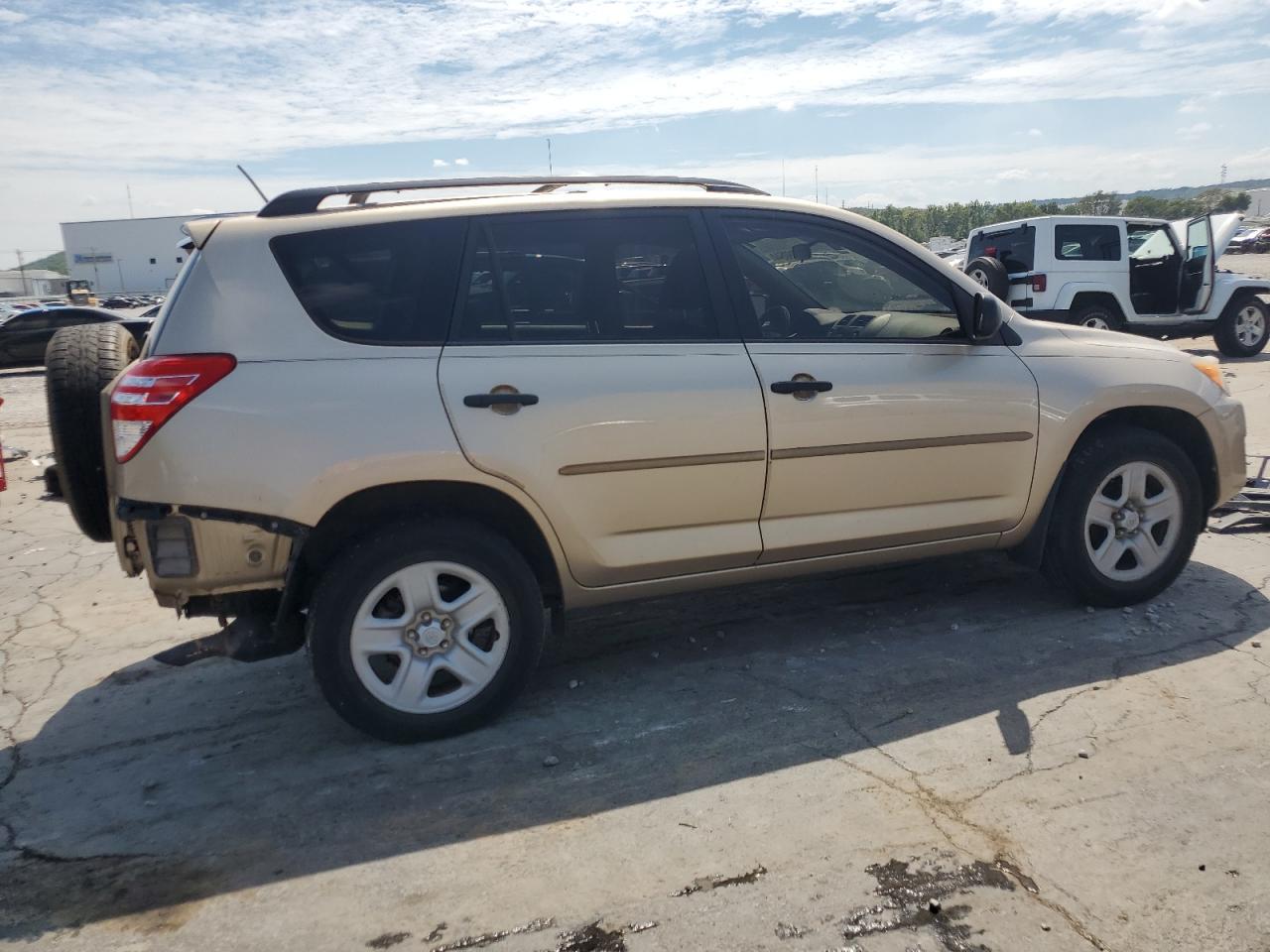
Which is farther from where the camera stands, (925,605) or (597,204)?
(925,605)

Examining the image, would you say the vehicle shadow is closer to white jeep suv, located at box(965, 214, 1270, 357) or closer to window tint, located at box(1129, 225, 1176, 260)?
white jeep suv, located at box(965, 214, 1270, 357)

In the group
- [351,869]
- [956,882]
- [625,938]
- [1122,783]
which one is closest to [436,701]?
[351,869]

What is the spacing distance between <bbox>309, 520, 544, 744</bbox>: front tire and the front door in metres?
1.09

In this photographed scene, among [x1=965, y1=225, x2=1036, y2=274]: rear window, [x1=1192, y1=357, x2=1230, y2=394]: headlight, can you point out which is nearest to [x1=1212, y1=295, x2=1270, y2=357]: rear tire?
[x1=965, y1=225, x2=1036, y2=274]: rear window

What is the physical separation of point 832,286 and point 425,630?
7.28ft

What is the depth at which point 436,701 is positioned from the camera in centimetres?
361

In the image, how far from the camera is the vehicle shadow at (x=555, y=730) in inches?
119

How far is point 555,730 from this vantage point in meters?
3.71

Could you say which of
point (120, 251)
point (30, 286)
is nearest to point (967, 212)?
point (120, 251)

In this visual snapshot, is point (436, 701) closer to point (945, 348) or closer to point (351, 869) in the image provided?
point (351, 869)

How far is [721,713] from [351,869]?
148cm

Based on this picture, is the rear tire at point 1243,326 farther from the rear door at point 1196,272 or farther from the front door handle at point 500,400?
the front door handle at point 500,400

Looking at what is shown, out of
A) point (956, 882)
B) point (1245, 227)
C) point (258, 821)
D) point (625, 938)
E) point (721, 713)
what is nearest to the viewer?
point (625, 938)

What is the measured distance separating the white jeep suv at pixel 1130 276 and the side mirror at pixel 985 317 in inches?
346
